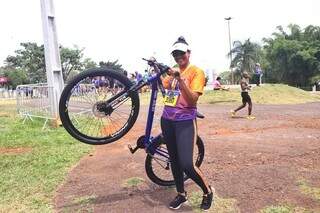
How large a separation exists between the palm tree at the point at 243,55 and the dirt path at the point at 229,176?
55.6m

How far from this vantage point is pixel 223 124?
13.4 meters

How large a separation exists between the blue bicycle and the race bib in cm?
40

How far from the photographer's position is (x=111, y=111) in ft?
21.6

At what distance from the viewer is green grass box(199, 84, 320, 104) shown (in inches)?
907

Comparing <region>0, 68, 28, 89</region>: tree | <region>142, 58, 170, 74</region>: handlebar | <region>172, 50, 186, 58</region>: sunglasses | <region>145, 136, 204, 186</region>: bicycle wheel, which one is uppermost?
<region>0, 68, 28, 89</region>: tree

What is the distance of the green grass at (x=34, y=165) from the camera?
658 centimetres

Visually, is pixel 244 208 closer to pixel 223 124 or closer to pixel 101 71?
pixel 101 71

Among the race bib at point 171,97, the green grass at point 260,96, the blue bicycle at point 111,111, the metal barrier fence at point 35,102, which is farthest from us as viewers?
the green grass at point 260,96

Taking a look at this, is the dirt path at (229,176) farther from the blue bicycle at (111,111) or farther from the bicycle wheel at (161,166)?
the blue bicycle at (111,111)

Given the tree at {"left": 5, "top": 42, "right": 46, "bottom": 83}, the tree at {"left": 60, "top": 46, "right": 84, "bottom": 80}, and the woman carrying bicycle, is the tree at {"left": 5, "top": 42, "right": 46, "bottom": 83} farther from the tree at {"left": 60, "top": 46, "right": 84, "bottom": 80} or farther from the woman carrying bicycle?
the woman carrying bicycle

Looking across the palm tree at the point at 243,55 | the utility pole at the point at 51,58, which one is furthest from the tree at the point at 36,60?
the utility pole at the point at 51,58

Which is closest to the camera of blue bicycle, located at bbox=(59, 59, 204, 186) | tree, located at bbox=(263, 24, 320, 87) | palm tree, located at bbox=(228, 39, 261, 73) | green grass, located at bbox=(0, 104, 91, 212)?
blue bicycle, located at bbox=(59, 59, 204, 186)

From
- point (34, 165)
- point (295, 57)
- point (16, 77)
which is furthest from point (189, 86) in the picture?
point (16, 77)

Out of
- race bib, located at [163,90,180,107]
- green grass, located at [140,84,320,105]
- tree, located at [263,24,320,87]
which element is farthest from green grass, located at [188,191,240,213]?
tree, located at [263,24,320,87]
